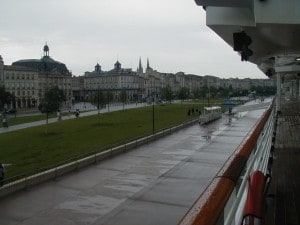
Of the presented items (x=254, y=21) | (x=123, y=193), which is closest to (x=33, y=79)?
(x=123, y=193)

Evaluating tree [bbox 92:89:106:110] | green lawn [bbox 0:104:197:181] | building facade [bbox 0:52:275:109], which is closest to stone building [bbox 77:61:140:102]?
building facade [bbox 0:52:275:109]

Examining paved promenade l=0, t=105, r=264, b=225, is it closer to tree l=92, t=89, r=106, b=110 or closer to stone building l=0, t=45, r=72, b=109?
tree l=92, t=89, r=106, b=110

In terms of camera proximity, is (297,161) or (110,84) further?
(110,84)

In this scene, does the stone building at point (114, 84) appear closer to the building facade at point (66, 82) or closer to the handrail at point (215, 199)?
the building facade at point (66, 82)

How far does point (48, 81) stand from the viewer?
133250 millimetres

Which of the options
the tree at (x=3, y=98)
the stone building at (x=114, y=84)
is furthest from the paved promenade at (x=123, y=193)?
the stone building at (x=114, y=84)

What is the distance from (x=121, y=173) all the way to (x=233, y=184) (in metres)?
16.6

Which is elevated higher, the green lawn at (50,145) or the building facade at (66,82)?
the building facade at (66,82)

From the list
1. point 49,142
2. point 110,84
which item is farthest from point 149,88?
point 49,142

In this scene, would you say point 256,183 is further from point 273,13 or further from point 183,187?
point 183,187

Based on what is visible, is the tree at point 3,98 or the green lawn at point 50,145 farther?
the tree at point 3,98

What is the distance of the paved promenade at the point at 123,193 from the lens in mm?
12281

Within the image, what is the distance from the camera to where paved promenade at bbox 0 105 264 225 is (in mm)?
12281

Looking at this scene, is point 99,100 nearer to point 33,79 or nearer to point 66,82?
point 33,79
